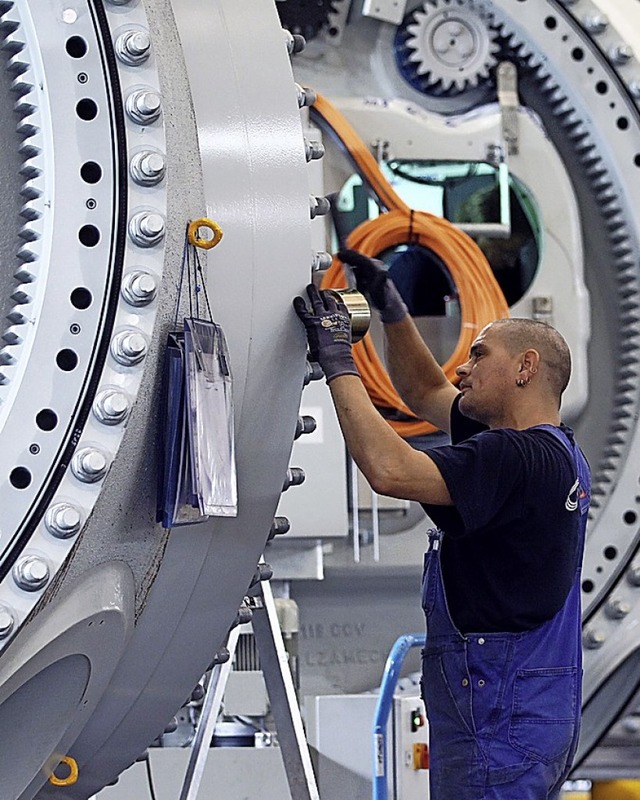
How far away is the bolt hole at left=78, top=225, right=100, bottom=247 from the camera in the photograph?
110 centimetres

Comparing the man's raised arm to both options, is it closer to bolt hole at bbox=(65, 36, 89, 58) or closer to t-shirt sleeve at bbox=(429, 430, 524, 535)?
t-shirt sleeve at bbox=(429, 430, 524, 535)

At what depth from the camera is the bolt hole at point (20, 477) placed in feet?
3.43

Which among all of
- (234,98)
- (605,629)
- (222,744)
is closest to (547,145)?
(605,629)

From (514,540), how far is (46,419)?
41.0 inches

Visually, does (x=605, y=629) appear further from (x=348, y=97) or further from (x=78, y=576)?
(x=78, y=576)

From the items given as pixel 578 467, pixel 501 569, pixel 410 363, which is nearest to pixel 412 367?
pixel 410 363

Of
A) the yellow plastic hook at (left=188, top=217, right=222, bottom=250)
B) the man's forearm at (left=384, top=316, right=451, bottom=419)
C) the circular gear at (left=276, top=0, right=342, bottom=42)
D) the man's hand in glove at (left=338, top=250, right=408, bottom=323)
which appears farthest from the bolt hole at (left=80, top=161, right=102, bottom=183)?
the circular gear at (left=276, top=0, right=342, bottom=42)

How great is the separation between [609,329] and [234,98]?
2389 mm

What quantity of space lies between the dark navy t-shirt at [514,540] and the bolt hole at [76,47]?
0.91m

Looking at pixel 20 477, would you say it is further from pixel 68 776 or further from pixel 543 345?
pixel 543 345

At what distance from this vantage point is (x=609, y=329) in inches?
139

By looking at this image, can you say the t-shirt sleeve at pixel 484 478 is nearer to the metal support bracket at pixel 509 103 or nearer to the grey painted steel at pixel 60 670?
the grey painted steel at pixel 60 670

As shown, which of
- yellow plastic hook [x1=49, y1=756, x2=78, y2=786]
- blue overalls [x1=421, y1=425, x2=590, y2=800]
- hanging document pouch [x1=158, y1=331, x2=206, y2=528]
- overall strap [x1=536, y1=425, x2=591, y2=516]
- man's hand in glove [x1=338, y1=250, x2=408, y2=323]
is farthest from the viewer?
man's hand in glove [x1=338, y1=250, x2=408, y2=323]

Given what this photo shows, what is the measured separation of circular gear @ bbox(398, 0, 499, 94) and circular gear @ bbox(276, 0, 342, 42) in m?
0.24
